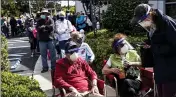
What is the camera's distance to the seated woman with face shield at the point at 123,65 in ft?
17.3

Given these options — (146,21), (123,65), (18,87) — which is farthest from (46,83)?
(146,21)

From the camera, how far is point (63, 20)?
29.7 feet

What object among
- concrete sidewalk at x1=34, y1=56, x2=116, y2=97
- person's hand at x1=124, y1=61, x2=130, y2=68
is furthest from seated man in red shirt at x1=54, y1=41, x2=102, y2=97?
concrete sidewalk at x1=34, y1=56, x2=116, y2=97

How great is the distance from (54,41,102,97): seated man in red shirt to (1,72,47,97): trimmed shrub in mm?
618

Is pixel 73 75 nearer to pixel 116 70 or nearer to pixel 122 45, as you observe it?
pixel 116 70

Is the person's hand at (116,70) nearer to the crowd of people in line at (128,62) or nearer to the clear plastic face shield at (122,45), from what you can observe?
the crowd of people in line at (128,62)

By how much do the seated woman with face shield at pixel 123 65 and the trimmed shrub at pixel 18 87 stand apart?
4.86ft

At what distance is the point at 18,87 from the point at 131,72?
2.00 meters

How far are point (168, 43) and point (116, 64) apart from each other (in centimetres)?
186

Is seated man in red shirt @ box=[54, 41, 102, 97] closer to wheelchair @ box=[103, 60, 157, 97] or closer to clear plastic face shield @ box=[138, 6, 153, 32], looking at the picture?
wheelchair @ box=[103, 60, 157, 97]

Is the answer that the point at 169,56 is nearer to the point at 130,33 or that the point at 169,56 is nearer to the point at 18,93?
the point at 18,93

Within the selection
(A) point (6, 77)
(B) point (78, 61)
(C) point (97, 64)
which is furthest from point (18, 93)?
(C) point (97, 64)

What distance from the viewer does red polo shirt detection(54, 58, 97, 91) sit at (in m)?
4.92

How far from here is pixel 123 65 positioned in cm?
542
